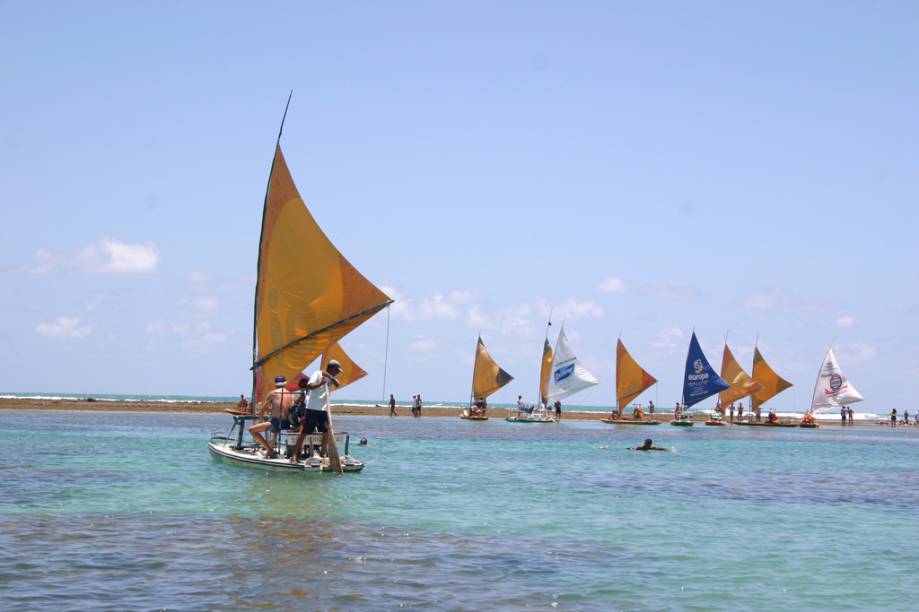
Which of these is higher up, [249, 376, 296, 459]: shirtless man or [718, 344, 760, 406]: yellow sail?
[718, 344, 760, 406]: yellow sail

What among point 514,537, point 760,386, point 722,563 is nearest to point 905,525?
point 722,563

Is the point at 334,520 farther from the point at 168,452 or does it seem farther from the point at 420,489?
the point at 168,452

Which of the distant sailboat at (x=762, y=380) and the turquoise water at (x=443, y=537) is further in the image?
the distant sailboat at (x=762, y=380)

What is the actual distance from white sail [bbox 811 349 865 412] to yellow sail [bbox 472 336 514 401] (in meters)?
31.2

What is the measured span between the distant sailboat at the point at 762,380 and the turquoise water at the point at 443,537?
66221 mm

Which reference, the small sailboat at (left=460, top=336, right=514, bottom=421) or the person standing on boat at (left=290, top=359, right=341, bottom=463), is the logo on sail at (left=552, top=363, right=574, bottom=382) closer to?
the small sailboat at (left=460, top=336, right=514, bottom=421)

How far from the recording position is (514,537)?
55.8ft

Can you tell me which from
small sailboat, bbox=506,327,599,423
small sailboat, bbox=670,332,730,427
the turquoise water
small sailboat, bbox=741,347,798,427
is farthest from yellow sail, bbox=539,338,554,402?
the turquoise water

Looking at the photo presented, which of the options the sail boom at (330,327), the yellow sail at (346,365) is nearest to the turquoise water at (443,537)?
the sail boom at (330,327)

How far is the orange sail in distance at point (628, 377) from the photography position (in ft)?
283

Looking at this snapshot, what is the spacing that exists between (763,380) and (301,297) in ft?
252

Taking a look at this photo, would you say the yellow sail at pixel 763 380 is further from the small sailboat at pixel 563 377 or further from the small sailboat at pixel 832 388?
the small sailboat at pixel 563 377

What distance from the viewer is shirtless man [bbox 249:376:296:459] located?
25.6 meters

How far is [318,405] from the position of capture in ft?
79.9
